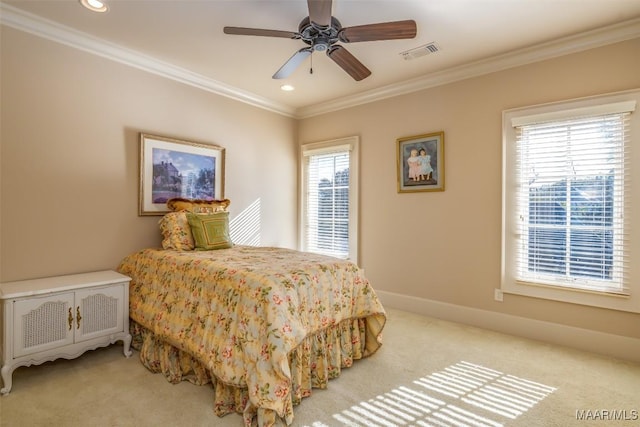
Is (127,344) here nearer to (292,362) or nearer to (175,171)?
(292,362)

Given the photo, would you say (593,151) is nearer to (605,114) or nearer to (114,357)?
(605,114)

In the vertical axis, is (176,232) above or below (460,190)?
below

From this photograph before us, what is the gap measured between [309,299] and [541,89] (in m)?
2.96

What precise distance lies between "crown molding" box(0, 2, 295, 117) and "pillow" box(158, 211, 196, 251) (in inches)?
62.2

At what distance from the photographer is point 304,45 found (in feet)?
10.4

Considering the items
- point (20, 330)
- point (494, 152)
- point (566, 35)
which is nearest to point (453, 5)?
point (566, 35)

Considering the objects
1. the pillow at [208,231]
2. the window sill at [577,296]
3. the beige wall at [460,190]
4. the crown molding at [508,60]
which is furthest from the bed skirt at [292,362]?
the crown molding at [508,60]

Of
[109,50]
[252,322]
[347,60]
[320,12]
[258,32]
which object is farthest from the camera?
[109,50]

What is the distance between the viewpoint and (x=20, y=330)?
7.46ft

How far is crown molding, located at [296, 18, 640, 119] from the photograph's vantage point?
2799 mm

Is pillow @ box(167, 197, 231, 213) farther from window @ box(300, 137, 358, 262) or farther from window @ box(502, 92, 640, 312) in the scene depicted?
window @ box(502, 92, 640, 312)

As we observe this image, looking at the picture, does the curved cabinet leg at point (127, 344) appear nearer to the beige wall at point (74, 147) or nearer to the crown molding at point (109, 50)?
the beige wall at point (74, 147)

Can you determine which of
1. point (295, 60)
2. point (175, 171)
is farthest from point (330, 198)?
point (295, 60)

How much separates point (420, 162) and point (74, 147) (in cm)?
355
